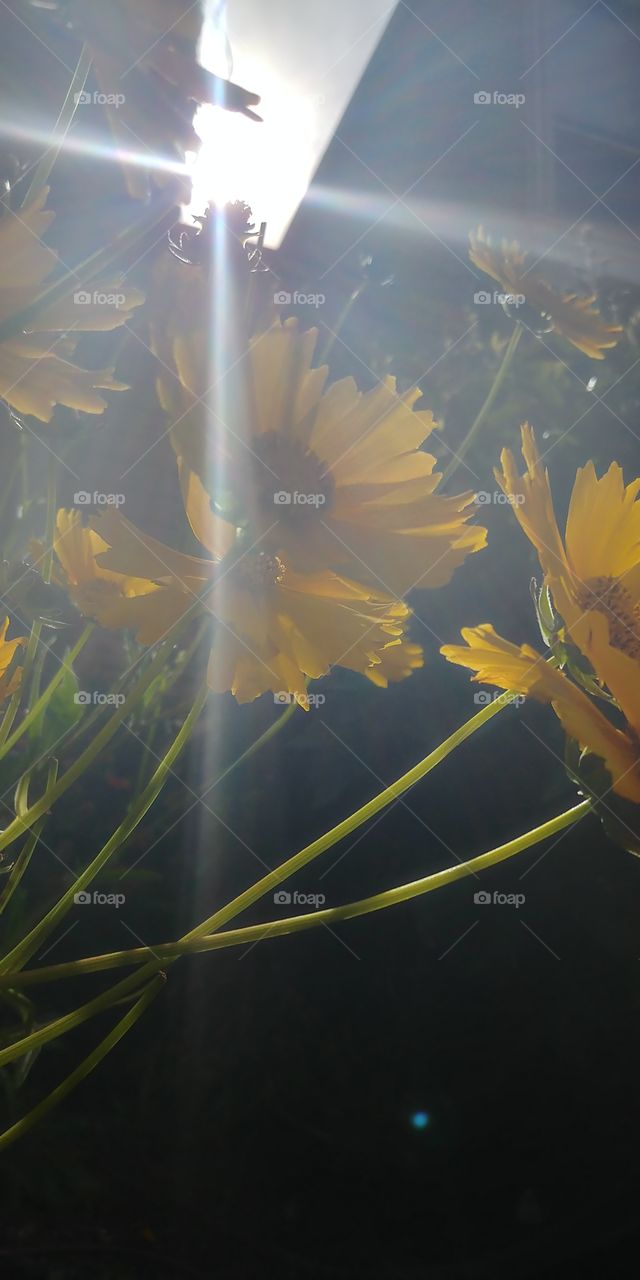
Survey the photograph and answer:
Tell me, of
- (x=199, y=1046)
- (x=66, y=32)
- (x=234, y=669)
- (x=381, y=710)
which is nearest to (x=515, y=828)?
(x=381, y=710)

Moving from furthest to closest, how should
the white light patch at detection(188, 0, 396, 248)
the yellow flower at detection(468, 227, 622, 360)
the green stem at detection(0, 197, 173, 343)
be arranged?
the yellow flower at detection(468, 227, 622, 360) < the white light patch at detection(188, 0, 396, 248) < the green stem at detection(0, 197, 173, 343)

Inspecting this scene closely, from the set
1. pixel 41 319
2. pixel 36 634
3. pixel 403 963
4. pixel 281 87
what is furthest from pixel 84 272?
pixel 403 963

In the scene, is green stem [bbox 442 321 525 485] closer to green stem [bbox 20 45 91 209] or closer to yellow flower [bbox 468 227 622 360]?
yellow flower [bbox 468 227 622 360]

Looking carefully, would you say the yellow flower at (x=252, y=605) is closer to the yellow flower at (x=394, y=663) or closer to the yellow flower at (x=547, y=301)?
the yellow flower at (x=394, y=663)

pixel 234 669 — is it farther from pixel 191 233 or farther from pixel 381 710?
pixel 381 710

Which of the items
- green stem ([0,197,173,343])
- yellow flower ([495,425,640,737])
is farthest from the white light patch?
yellow flower ([495,425,640,737])

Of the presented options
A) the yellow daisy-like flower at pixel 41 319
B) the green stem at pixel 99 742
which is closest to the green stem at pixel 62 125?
the yellow daisy-like flower at pixel 41 319

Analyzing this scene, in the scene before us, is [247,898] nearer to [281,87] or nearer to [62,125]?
[62,125]
